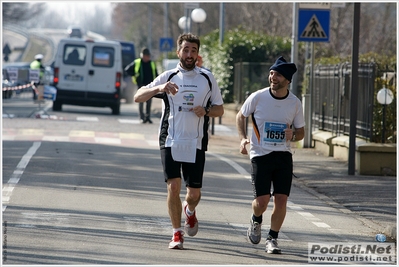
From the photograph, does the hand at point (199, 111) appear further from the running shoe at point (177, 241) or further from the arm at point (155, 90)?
the running shoe at point (177, 241)

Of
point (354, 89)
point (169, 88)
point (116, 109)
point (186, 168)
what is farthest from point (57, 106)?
point (169, 88)

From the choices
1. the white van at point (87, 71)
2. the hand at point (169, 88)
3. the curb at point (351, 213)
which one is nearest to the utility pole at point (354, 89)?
the curb at point (351, 213)

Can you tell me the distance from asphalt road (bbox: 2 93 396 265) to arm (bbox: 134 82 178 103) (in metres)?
1.26

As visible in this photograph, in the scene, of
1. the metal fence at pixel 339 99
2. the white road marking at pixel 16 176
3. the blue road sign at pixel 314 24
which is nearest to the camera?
the white road marking at pixel 16 176

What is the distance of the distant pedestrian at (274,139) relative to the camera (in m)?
8.72

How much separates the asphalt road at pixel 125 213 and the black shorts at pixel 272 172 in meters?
0.53

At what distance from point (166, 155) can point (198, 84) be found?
2.21ft

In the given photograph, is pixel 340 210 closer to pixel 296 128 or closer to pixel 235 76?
pixel 296 128

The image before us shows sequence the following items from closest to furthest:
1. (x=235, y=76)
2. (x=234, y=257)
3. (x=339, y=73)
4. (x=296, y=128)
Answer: (x=234, y=257), (x=296, y=128), (x=339, y=73), (x=235, y=76)

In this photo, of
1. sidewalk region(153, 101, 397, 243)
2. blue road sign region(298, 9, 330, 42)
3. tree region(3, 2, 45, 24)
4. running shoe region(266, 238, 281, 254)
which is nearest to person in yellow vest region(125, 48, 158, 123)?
sidewalk region(153, 101, 397, 243)

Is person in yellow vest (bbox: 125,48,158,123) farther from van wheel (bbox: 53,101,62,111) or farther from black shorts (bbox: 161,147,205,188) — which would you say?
black shorts (bbox: 161,147,205,188)

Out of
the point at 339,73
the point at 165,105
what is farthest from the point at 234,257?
the point at 339,73

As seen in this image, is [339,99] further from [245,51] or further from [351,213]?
[245,51]

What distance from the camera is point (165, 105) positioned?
349 inches
